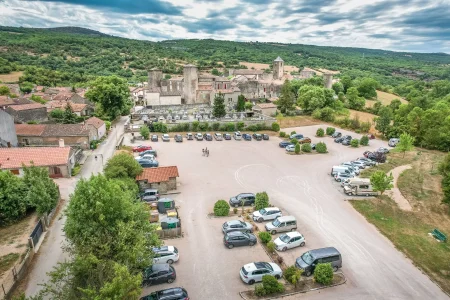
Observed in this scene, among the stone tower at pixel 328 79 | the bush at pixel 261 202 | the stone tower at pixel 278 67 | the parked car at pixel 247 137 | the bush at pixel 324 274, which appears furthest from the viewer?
the stone tower at pixel 278 67

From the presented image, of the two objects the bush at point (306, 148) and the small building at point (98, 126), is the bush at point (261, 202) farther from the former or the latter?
the small building at point (98, 126)

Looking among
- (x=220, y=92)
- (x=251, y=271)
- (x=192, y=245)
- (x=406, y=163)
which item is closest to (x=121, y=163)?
(x=192, y=245)

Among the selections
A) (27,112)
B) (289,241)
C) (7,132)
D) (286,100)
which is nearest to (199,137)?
(7,132)

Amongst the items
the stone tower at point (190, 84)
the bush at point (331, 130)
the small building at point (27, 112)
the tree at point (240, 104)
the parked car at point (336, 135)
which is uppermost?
the stone tower at point (190, 84)

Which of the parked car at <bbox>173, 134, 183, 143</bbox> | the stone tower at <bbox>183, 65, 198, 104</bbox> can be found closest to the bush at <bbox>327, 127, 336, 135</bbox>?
the parked car at <bbox>173, 134, 183, 143</bbox>

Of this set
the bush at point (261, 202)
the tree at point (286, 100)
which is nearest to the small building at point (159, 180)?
the bush at point (261, 202)

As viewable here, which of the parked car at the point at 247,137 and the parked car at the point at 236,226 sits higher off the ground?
the parked car at the point at 247,137

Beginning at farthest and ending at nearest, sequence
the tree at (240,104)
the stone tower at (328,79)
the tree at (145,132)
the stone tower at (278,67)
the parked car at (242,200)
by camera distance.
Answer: the stone tower at (278,67) → the stone tower at (328,79) → the tree at (240,104) → the tree at (145,132) → the parked car at (242,200)
